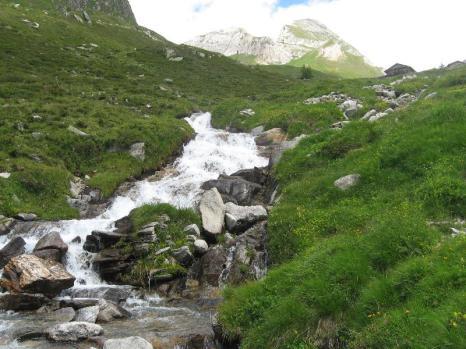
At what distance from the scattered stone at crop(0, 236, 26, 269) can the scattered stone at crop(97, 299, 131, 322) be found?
5.68 meters

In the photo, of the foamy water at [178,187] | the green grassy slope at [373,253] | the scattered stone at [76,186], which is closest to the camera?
the green grassy slope at [373,253]

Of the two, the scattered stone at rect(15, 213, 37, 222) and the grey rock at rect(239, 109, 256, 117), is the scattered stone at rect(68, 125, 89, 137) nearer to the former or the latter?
the scattered stone at rect(15, 213, 37, 222)

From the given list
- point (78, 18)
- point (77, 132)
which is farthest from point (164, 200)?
point (78, 18)

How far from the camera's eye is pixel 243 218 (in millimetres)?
20000

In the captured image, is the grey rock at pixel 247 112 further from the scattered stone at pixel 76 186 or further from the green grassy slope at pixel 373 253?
the green grassy slope at pixel 373 253

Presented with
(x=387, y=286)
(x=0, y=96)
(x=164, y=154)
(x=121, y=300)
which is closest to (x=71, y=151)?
(x=164, y=154)

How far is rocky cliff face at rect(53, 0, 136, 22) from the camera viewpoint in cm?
11096

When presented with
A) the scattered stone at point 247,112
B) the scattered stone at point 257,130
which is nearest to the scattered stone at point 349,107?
the scattered stone at point 257,130

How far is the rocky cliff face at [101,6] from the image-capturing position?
11096 cm

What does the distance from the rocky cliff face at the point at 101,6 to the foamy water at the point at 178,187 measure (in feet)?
274

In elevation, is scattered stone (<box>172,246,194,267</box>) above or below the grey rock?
below

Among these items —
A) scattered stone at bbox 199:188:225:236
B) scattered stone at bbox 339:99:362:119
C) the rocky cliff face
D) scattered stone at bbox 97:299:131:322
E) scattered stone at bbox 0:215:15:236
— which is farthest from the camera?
the rocky cliff face

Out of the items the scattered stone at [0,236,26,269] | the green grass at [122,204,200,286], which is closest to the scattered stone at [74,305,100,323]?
the green grass at [122,204,200,286]

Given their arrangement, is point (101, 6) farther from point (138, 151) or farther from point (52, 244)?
point (52, 244)
